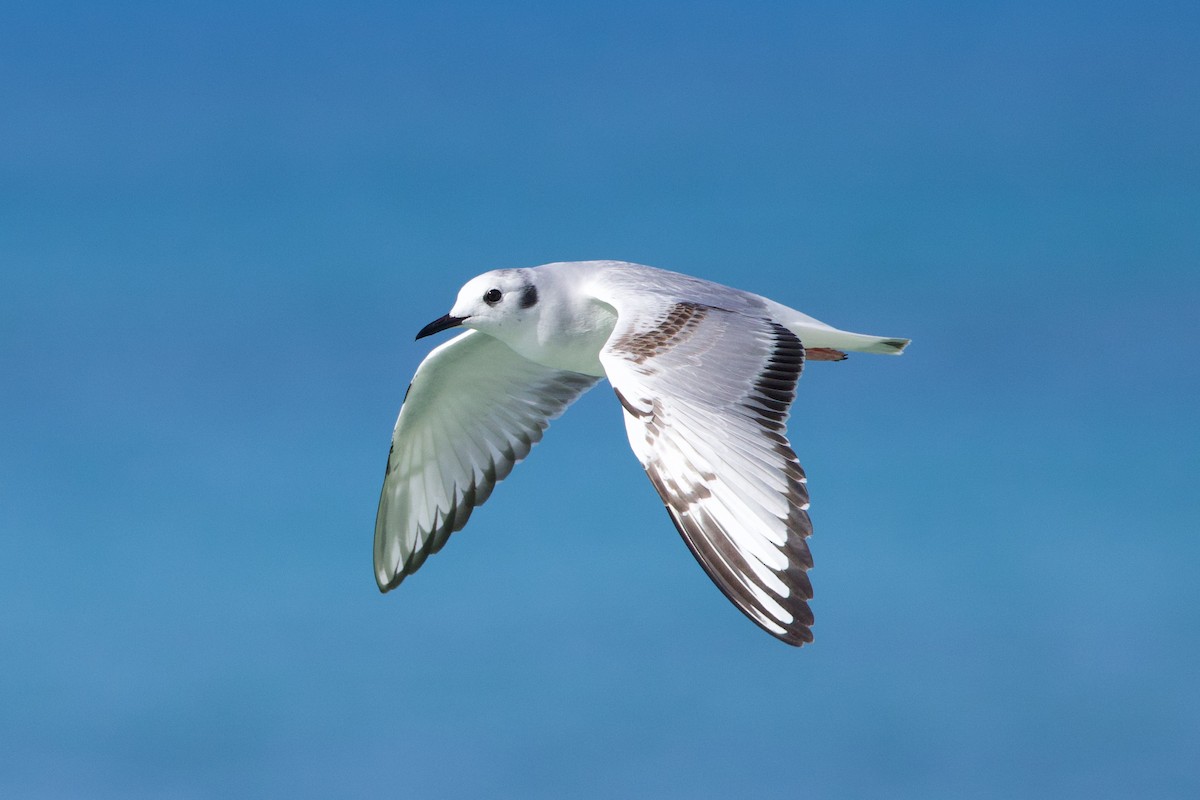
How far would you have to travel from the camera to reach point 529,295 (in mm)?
7168

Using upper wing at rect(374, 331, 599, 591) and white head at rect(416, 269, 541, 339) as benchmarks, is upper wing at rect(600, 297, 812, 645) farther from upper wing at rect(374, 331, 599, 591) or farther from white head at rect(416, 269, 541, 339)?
upper wing at rect(374, 331, 599, 591)

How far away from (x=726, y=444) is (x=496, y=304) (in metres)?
2.00

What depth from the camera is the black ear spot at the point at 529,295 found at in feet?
23.5

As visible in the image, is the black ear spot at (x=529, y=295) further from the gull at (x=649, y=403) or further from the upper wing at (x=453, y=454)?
the upper wing at (x=453, y=454)

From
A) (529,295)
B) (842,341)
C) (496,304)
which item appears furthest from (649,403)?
(842,341)

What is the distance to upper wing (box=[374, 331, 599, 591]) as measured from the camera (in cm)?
845

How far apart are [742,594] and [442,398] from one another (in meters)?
3.51

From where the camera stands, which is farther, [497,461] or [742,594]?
[497,461]

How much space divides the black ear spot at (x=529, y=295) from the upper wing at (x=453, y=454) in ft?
4.12

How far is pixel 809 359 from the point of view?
773 centimetres

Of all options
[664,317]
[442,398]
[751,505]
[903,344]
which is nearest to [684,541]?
[751,505]

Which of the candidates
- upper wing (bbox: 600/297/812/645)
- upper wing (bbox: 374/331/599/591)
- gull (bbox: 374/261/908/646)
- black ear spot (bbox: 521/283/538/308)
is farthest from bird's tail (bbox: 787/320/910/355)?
upper wing (bbox: 374/331/599/591)

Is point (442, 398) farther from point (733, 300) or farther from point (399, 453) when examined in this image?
point (733, 300)

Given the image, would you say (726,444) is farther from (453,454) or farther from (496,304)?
(453,454)
